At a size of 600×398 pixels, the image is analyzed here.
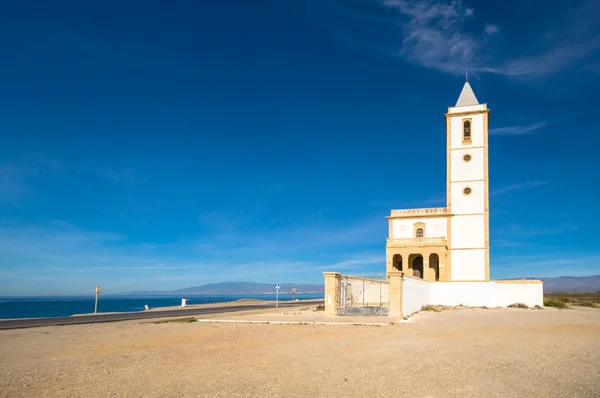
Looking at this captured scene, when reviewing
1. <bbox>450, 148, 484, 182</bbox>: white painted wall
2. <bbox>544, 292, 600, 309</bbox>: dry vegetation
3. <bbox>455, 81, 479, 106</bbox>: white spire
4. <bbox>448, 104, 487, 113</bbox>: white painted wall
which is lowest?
<bbox>544, 292, 600, 309</bbox>: dry vegetation

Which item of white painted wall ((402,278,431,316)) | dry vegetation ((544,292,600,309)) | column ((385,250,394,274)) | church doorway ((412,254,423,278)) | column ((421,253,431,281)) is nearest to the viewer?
white painted wall ((402,278,431,316))

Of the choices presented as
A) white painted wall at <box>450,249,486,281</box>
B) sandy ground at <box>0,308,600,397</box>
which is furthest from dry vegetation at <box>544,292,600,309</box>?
sandy ground at <box>0,308,600,397</box>

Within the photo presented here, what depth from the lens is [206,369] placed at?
30.9 ft

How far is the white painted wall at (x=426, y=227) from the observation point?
136 ft

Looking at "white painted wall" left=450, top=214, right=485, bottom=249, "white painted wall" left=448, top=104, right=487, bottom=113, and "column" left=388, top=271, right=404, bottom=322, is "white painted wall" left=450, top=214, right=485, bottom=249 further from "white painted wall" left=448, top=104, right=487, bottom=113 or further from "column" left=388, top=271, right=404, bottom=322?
"column" left=388, top=271, right=404, bottom=322

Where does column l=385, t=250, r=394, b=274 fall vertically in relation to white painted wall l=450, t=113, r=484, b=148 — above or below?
below

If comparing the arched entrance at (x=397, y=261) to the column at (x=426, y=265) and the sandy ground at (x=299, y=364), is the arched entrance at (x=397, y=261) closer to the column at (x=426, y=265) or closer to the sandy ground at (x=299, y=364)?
the column at (x=426, y=265)

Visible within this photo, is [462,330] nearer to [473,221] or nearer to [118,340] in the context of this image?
[118,340]

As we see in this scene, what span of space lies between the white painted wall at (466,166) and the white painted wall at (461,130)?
1.96 ft

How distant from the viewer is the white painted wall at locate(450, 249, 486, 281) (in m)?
39.5

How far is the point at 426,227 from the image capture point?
4197cm

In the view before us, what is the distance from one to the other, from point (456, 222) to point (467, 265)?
144 inches

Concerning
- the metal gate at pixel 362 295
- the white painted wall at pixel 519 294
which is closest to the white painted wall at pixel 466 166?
the white painted wall at pixel 519 294

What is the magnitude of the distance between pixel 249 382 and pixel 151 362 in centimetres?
298
